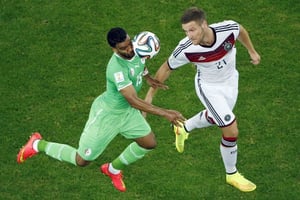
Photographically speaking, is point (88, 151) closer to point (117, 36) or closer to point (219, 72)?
point (117, 36)

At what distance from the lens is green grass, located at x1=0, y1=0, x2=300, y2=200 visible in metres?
12.0

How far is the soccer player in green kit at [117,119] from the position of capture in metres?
10.5

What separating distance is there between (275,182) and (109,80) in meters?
3.14

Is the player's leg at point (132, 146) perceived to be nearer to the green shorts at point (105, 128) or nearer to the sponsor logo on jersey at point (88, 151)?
the green shorts at point (105, 128)

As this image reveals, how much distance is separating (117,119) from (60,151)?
3.59ft

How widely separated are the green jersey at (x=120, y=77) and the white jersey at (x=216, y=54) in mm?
803

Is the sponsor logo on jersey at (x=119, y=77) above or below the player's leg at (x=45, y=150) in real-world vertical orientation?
above

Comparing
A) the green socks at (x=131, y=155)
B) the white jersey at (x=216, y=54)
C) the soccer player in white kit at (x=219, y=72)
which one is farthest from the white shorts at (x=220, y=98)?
the green socks at (x=131, y=155)

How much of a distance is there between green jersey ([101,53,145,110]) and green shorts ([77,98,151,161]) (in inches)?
5.1

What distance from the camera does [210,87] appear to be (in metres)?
11.6

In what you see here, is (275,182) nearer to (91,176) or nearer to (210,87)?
(210,87)

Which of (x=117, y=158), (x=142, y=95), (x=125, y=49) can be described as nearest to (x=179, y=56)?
(x=125, y=49)

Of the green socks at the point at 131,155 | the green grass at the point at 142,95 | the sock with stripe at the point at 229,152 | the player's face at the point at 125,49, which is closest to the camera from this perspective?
the player's face at the point at 125,49

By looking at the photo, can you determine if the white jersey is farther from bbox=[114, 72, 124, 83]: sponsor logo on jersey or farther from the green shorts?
bbox=[114, 72, 124, 83]: sponsor logo on jersey
